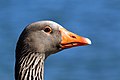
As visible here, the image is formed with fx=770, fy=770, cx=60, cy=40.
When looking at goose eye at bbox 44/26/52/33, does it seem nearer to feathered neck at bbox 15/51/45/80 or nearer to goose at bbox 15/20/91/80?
goose at bbox 15/20/91/80

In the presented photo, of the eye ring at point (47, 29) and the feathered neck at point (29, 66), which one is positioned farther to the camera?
the eye ring at point (47, 29)

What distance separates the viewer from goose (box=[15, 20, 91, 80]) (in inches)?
514

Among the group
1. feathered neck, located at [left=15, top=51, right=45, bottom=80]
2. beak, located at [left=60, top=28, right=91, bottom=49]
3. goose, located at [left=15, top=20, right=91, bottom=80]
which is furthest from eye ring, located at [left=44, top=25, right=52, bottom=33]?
feathered neck, located at [left=15, top=51, right=45, bottom=80]

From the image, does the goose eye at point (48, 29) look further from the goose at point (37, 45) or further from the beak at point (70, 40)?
the beak at point (70, 40)

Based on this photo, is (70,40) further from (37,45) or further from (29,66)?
(29,66)

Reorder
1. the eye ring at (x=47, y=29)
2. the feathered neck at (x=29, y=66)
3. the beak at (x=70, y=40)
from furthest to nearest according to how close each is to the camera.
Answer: the beak at (x=70, y=40), the eye ring at (x=47, y=29), the feathered neck at (x=29, y=66)

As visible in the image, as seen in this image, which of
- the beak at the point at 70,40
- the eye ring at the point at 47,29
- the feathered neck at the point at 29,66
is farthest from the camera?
the beak at the point at 70,40

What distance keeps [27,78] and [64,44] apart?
3.19 ft

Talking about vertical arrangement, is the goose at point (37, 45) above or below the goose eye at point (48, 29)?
below

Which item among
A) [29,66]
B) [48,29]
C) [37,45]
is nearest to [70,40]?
[48,29]

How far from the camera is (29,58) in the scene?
13.2 meters

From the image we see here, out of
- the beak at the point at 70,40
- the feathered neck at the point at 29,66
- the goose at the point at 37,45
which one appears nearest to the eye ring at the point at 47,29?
the goose at the point at 37,45

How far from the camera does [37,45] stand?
13.2 metres

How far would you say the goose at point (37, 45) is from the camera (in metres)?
13.0
